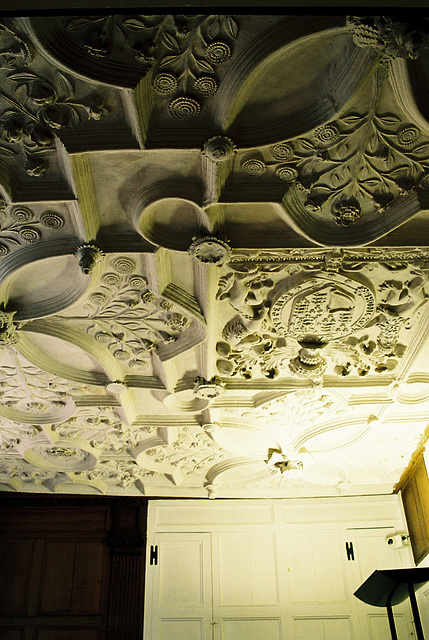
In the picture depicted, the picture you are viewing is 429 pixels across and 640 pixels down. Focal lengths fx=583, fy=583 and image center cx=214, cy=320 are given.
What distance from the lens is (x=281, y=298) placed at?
439 centimetres

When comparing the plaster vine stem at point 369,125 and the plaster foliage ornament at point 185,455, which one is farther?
the plaster foliage ornament at point 185,455

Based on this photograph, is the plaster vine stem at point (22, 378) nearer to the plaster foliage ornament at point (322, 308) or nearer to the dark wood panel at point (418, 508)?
the plaster foliage ornament at point (322, 308)

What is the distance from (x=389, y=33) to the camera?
2752 millimetres

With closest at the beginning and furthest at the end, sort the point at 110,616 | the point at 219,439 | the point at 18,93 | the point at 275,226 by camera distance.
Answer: the point at 18,93 < the point at 275,226 < the point at 219,439 < the point at 110,616

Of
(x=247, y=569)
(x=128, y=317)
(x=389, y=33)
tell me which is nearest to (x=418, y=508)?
(x=247, y=569)

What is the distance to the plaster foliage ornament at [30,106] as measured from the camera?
2.94 m

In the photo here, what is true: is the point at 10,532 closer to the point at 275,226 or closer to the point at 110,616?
the point at 110,616

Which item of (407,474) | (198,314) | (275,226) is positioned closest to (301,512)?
(407,474)

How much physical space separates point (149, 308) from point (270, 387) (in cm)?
158

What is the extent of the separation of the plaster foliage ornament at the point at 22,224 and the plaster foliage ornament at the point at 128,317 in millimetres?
522

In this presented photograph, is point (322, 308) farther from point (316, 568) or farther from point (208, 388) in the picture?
point (316, 568)

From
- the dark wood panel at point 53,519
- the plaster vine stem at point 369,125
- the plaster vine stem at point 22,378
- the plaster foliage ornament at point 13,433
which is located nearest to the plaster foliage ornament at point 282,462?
the dark wood panel at point 53,519

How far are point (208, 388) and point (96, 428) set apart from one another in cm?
156

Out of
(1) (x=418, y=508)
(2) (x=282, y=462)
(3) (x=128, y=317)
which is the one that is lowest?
(1) (x=418, y=508)
